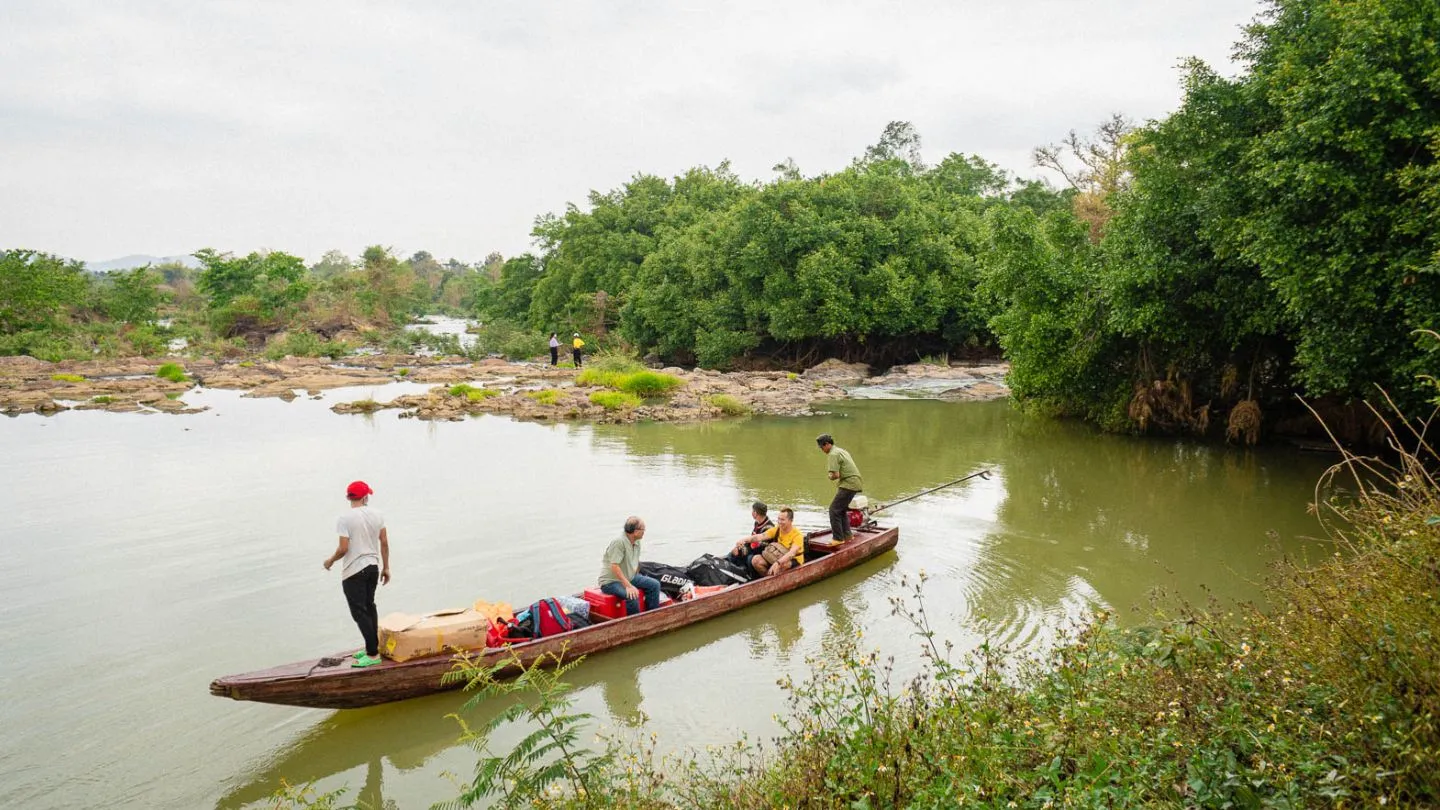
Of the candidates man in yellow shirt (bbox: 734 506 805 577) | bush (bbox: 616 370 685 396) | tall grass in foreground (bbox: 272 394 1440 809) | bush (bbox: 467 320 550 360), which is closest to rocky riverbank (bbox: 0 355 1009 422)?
bush (bbox: 616 370 685 396)

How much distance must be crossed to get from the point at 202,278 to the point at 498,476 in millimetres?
51029

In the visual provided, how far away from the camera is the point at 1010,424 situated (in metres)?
23.1

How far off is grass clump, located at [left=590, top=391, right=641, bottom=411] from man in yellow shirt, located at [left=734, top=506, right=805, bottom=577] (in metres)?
15.0

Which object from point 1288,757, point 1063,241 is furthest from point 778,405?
point 1288,757

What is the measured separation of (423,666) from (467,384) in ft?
78.3

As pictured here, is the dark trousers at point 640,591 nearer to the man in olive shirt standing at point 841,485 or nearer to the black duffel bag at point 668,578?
the black duffel bag at point 668,578

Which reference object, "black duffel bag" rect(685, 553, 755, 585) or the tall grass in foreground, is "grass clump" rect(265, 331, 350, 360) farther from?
the tall grass in foreground

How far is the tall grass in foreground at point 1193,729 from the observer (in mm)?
3508

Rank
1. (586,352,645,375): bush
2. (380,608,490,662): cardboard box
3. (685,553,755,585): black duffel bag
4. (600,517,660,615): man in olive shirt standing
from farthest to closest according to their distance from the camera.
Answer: (586,352,645,375): bush, (685,553,755,585): black duffel bag, (600,517,660,615): man in olive shirt standing, (380,608,490,662): cardboard box

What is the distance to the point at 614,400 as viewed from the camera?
2566cm

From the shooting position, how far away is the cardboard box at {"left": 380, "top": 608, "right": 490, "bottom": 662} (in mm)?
7105

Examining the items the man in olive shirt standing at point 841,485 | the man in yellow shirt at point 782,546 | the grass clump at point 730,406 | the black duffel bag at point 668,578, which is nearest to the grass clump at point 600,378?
the grass clump at point 730,406

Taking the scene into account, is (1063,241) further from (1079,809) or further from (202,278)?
(202,278)

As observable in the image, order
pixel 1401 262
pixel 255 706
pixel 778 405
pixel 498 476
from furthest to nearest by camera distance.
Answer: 1. pixel 778 405
2. pixel 498 476
3. pixel 1401 262
4. pixel 255 706
